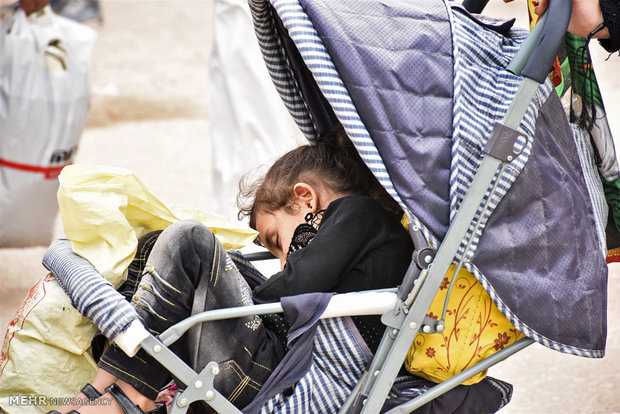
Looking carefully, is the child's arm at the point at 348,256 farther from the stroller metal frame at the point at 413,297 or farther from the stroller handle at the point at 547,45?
the stroller handle at the point at 547,45

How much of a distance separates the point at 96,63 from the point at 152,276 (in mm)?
7583

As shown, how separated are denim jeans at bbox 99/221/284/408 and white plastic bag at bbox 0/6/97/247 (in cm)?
205

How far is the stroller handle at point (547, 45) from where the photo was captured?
193cm

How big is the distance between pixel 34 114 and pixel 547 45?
267 centimetres

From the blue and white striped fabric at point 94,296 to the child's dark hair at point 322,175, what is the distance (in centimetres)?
61

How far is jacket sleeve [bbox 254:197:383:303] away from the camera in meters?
2.10

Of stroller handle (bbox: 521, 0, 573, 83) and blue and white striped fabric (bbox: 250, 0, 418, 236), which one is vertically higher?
stroller handle (bbox: 521, 0, 573, 83)

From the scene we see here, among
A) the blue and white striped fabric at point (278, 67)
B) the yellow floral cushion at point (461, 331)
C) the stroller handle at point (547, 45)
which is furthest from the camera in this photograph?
the blue and white striped fabric at point (278, 67)

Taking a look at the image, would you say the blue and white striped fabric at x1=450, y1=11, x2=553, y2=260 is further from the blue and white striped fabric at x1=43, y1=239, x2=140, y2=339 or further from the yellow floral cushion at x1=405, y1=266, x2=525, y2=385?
the blue and white striped fabric at x1=43, y1=239, x2=140, y2=339

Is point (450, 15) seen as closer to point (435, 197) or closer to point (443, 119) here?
point (443, 119)

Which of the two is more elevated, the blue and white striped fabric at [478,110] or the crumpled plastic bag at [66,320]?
the blue and white striped fabric at [478,110]

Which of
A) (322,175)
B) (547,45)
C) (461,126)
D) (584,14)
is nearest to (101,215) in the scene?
(322,175)

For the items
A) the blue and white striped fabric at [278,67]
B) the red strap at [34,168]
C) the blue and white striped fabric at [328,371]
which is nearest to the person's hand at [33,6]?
the red strap at [34,168]

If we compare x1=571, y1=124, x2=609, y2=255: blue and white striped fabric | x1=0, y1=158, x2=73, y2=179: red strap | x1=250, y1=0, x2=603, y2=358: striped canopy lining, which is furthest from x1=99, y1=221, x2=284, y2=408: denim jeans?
x1=0, y1=158, x2=73, y2=179: red strap
